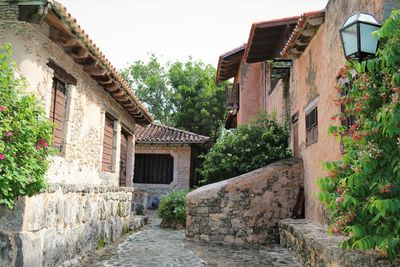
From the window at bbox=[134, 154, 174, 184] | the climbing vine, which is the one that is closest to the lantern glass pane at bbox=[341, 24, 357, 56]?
the climbing vine

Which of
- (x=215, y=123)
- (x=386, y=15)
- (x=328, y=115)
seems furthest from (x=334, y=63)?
(x=215, y=123)

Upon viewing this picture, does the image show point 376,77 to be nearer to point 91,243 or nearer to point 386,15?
point 386,15

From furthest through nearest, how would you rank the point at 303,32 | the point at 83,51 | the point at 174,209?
the point at 174,209, the point at 303,32, the point at 83,51

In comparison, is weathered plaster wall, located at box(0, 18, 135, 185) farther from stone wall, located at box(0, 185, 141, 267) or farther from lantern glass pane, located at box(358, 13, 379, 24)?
lantern glass pane, located at box(358, 13, 379, 24)

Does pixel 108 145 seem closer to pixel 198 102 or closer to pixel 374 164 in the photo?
pixel 374 164

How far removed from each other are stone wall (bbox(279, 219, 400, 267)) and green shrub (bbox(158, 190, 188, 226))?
394 cm

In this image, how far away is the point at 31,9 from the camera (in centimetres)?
493

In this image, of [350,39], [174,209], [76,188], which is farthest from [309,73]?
[174,209]

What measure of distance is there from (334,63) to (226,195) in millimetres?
4160

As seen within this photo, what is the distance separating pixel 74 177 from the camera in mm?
6984

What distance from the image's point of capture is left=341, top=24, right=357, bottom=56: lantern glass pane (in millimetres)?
3568

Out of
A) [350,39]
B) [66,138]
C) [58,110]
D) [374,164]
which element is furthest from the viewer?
[66,138]

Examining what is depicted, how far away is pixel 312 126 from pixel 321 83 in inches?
41.5

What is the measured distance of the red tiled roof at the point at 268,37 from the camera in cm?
998
